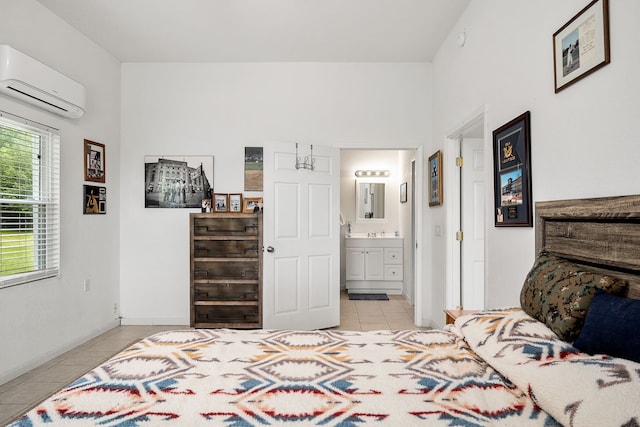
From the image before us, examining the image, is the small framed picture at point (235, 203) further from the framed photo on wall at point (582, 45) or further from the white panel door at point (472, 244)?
the framed photo on wall at point (582, 45)

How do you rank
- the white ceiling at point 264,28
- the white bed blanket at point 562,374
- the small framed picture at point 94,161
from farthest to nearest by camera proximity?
the small framed picture at point 94,161
the white ceiling at point 264,28
the white bed blanket at point 562,374

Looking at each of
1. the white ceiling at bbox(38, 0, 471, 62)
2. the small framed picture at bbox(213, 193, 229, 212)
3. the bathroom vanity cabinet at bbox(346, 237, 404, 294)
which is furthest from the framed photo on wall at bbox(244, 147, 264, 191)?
the bathroom vanity cabinet at bbox(346, 237, 404, 294)

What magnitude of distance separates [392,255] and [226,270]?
9.25 feet

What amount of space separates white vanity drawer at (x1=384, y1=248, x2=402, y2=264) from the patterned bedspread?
3.98m

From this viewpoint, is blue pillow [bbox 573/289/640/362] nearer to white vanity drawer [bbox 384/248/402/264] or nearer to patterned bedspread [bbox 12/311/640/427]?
patterned bedspread [bbox 12/311/640/427]

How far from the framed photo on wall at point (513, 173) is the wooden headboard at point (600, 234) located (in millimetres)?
254

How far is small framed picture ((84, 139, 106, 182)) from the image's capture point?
11.5 feet

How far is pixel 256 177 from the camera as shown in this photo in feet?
13.3

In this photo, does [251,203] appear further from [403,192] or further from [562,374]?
[562,374]

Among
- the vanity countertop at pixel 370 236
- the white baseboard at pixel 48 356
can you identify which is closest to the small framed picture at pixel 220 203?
the white baseboard at pixel 48 356

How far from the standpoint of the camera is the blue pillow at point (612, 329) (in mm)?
996

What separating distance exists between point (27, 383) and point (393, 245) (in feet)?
14.6

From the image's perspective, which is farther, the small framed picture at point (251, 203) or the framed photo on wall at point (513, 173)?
the small framed picture at point (251, 203)

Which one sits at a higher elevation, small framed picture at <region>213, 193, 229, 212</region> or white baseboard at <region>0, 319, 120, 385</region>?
small framed picture at <region>213, 193, 229, 212</region>
